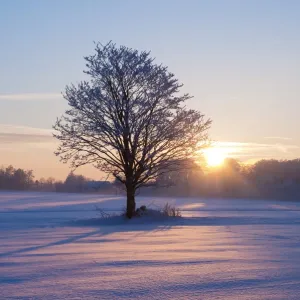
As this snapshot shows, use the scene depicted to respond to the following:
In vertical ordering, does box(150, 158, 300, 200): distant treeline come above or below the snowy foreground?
above

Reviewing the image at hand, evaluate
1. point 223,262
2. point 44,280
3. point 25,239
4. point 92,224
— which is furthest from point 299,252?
point 92,224

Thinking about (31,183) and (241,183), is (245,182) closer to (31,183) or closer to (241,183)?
(241,183)

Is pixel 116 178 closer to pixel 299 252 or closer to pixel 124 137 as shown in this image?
pixel 124 137

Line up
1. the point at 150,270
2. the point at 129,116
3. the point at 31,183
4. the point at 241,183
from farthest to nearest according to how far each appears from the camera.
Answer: the point at 31,183
the point at 241,183
the point at 129,116
the point at 150,270

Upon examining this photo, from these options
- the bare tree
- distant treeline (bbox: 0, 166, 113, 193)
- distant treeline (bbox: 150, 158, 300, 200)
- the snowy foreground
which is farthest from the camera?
distant treeline (bbox: 0, 166, 113, 193)

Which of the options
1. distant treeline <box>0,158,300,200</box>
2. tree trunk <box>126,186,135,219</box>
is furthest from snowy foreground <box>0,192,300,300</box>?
distant treeline <box>0,158,300,200</box>

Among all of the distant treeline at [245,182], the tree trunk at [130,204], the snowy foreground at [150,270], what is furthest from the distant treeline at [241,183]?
the snowy foreground at [150,270]

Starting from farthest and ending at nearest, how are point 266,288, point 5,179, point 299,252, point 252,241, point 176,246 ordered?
point 5,179 < point 252,241 < point 176,246 < point 299,252 < point 266,288

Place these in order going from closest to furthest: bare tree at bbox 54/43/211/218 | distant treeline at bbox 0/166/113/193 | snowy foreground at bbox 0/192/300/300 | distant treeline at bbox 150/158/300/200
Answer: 1. snowy foreground at bbox 0/192/300/300
2. bare tree at bbox 54/43/211/218
3. distant treeline at bbox 150/158/300/200
4. distant treeline at bbox 0/166/113/193

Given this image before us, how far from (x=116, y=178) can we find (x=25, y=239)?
1358 cm

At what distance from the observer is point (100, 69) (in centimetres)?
3027

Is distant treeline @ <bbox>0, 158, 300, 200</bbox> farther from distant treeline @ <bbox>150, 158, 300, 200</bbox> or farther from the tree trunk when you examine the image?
the tree trunk

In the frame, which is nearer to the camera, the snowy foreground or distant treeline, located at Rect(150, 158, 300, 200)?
the snowy foreground

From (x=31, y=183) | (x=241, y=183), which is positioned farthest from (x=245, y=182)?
(x=31, y=183)
